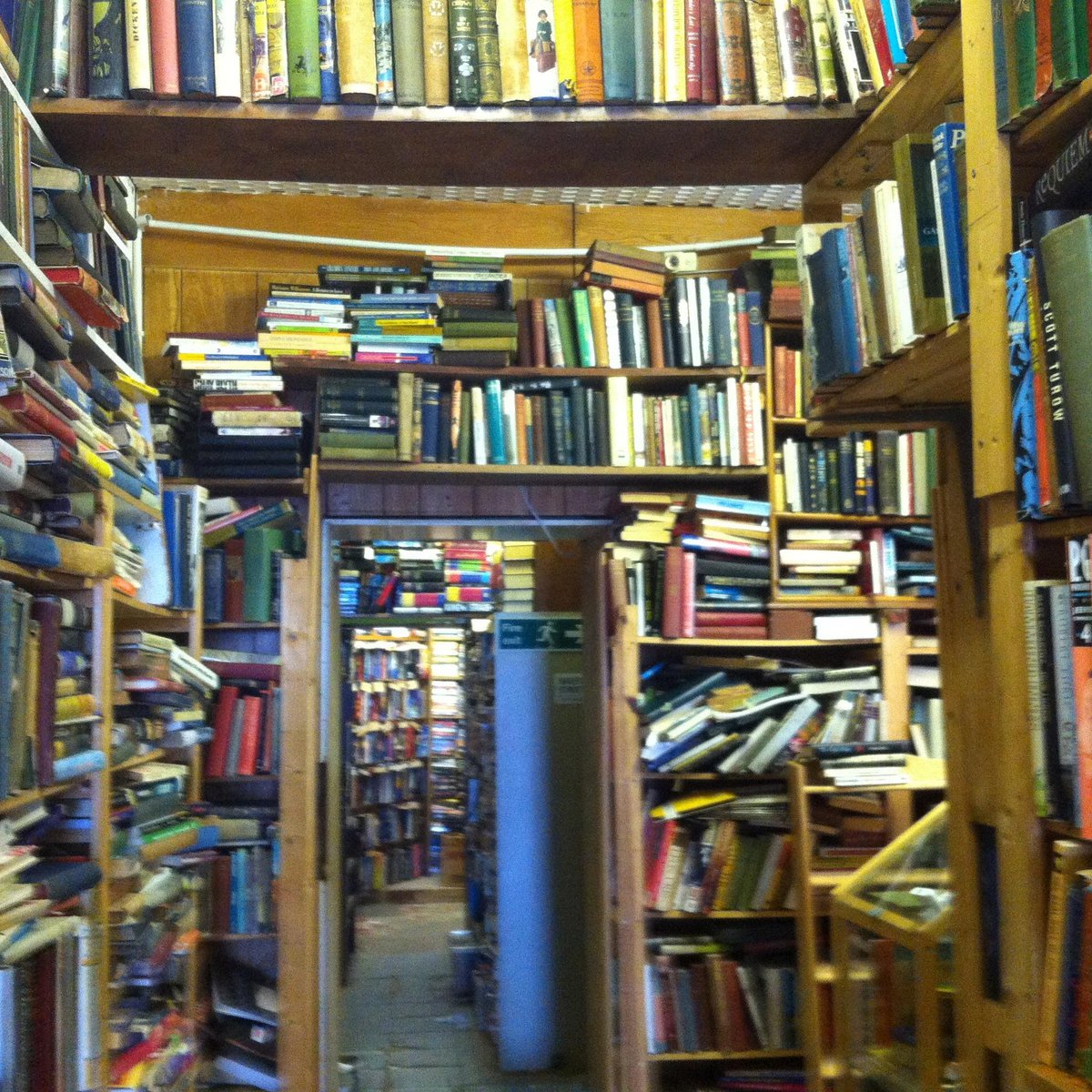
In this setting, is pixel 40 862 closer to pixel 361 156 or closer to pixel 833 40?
pixel 361 156

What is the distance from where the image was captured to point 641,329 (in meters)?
4.21

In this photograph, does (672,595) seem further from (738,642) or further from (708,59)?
(708,59)

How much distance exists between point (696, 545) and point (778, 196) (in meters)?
1.40

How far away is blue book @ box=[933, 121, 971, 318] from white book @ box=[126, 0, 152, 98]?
142cm

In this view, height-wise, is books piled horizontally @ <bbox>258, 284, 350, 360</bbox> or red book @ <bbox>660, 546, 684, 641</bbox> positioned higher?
books piled horizontally @ <bbox>258, 284, 350, 360</bbox>

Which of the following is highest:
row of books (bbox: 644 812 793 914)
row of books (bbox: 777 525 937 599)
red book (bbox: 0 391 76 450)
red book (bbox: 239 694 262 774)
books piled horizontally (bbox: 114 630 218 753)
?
red book (bbox: 0 391 76 450)

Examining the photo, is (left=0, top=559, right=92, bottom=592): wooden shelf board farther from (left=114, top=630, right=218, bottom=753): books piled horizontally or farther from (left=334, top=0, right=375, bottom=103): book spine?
(left=334, top=0, right=375, bottom=103): book spine

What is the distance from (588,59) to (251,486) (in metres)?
2.28

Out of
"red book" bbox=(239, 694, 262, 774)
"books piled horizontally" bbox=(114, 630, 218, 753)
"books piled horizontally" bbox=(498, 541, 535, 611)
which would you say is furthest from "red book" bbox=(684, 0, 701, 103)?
"books piled horizontally" bbox=(498, 541, 535, 611)

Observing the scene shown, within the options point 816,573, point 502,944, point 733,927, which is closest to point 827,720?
point 816,573

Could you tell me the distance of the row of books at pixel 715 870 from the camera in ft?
13.6

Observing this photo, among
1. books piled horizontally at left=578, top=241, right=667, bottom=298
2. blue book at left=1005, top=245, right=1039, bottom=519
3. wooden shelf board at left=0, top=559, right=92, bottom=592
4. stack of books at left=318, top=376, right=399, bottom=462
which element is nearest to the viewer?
blue book at left=1005, top=245, right=1039, bottom=519

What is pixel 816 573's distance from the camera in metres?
4.21

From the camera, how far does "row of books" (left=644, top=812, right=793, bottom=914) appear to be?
4145 millimetres
